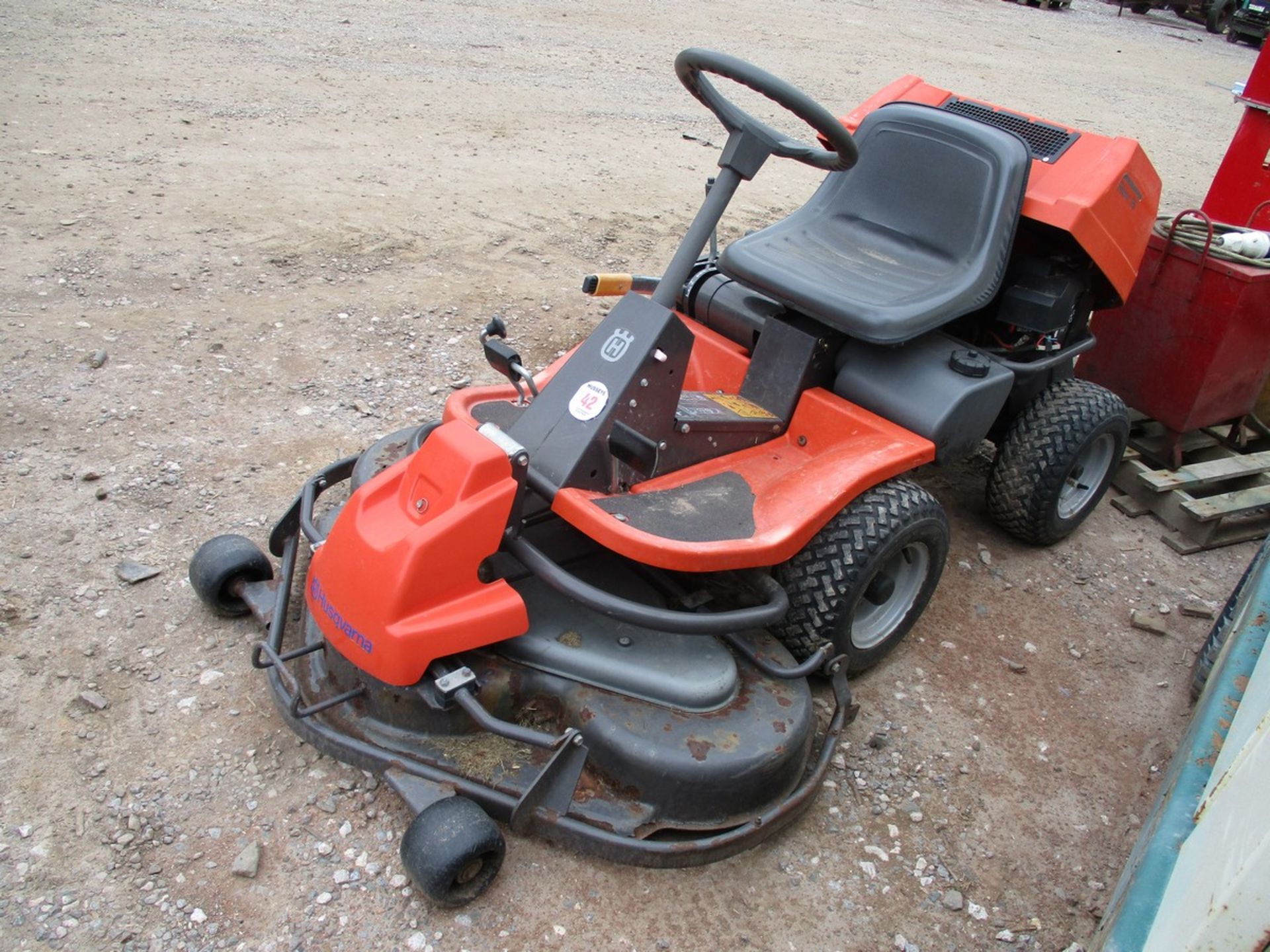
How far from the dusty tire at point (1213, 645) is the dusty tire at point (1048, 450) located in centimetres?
60

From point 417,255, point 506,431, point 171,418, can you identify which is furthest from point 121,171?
point 506,431

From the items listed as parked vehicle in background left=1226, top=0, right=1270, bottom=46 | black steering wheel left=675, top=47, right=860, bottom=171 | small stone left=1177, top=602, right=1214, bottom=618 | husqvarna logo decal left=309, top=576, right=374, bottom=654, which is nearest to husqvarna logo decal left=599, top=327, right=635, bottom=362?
black steering wheel left=675, top=47, right=860, bottom=171

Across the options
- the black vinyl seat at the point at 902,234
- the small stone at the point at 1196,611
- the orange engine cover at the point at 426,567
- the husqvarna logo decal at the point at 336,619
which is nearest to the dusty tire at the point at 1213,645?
the small stone at the point at 1196,611

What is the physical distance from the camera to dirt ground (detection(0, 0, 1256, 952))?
2.24 meters

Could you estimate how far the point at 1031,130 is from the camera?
3.29 metres

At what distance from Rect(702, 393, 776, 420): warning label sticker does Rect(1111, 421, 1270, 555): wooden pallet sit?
1765 millimetres

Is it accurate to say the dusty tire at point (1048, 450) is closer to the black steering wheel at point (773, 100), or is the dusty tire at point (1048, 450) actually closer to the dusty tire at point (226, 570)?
the black steering wheel at point (773, 100)

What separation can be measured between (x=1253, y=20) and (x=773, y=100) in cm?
1827

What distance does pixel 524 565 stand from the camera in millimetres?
2420

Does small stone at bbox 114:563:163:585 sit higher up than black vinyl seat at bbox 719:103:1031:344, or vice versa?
black vinyl seat at bbox 719:103:1031:344

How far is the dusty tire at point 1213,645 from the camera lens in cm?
301

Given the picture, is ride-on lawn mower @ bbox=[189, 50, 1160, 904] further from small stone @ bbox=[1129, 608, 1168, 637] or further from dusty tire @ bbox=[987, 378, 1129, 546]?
small stone @ bbox=[1129, 608, 1168, 637]

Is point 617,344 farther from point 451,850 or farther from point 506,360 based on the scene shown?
point 451,850

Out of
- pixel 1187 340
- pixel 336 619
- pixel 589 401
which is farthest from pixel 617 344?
pixel 1187 340
